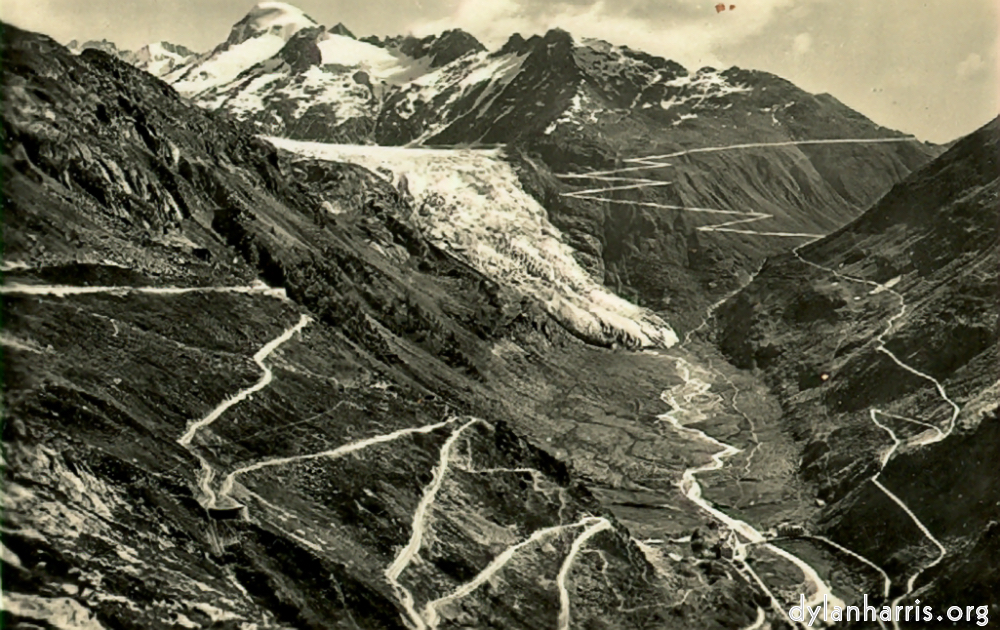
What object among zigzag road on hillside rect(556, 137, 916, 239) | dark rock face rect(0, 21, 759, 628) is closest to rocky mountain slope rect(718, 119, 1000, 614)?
dark rock face rect(0, 21, 759, 628)

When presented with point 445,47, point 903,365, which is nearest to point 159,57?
point 445,47

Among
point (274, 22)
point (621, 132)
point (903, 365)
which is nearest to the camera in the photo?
point (903, 365)

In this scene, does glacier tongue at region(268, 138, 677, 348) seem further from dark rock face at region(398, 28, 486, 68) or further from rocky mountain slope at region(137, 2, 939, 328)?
dark rock face at region(398, 28, 486, 68)

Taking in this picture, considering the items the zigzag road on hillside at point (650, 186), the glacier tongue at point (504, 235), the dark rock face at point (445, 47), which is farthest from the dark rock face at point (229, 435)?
the dark rock face at point (445, 47)

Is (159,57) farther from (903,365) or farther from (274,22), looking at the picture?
(903,365)

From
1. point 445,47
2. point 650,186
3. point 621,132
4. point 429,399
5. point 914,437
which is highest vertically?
point 445,47

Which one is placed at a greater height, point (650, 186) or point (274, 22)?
point (274, 22)

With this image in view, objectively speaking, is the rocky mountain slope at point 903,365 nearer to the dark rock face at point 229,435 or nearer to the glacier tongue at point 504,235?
the dark rock face at point 229,435

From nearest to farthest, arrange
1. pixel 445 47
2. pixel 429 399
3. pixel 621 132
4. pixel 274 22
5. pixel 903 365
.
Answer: pixel 429 399 → pixel 903 365 → pixel 621 132 → pixel 445 47 → pixel 274 22
